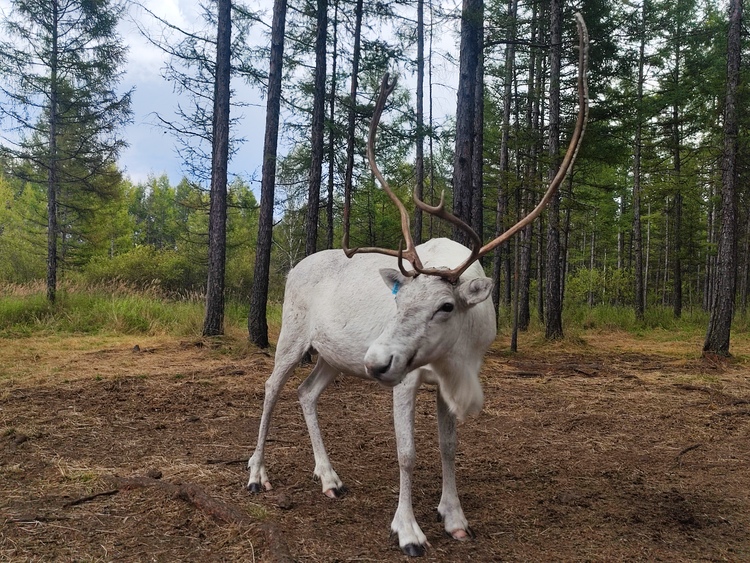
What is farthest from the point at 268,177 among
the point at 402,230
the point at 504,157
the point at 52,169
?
the point at 52,169

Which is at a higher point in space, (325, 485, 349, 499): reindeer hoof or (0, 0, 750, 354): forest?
(0, 0, 750, 354): forest

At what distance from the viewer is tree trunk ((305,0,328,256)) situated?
8773mm

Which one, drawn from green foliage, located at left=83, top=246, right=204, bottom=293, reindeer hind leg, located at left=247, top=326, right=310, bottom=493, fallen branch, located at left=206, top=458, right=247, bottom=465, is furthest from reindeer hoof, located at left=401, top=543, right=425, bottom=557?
green foliage, located at left=83, top=246, right=204, bottom=293

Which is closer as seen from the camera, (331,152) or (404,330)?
(404,330)

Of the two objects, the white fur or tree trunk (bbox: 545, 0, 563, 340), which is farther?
tree trunk (bbox: 545, 0, 563, 340)

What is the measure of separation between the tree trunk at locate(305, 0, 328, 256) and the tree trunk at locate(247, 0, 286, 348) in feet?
2.55

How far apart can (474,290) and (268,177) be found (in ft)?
25.6

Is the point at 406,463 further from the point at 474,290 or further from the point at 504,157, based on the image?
the point at 504,157

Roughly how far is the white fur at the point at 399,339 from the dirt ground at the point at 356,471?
0.27 m

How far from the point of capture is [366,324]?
3.28 m

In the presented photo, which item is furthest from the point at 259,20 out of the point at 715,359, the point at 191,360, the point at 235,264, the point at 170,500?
the point at 235,264

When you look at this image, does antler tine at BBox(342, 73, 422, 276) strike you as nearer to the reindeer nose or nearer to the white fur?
the white fur

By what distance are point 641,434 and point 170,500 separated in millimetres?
4309

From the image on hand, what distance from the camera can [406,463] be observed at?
2893 mm
